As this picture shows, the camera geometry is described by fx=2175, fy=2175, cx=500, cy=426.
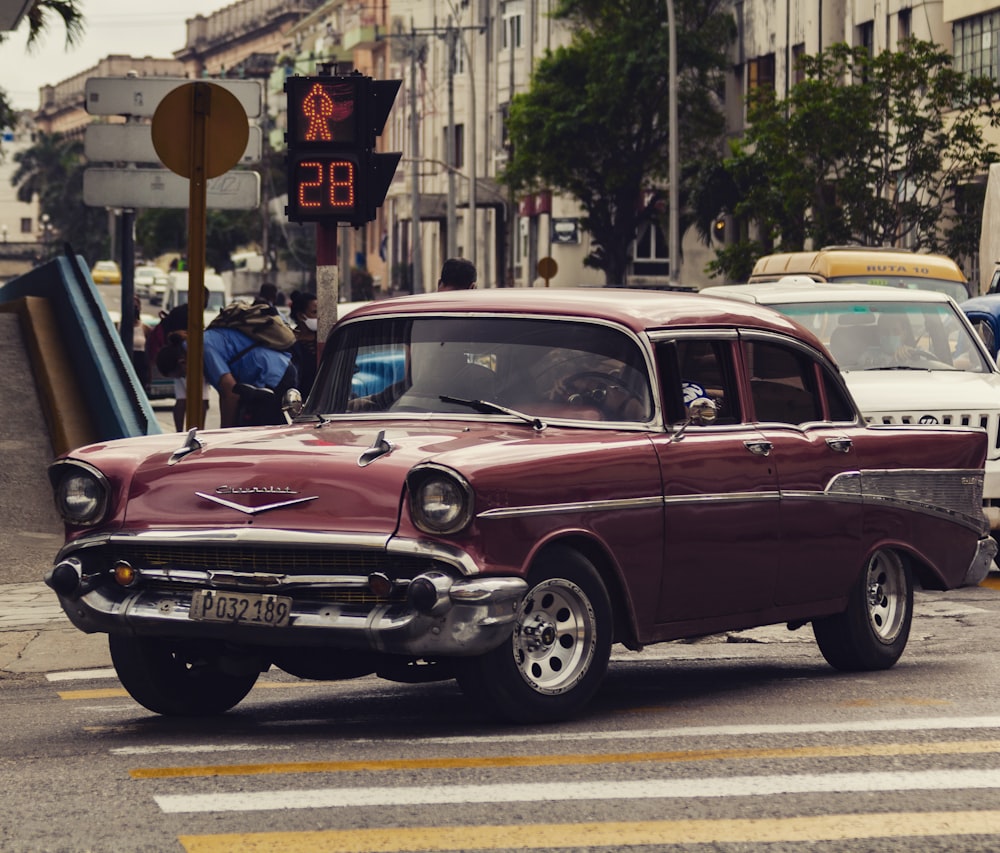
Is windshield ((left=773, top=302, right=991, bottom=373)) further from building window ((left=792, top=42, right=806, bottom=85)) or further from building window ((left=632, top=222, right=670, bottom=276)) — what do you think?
building window ((left=632, top=222, right=670, bottom=276))

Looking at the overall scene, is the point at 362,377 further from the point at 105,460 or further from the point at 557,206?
the point at 557,206

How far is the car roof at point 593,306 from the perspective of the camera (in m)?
8.42

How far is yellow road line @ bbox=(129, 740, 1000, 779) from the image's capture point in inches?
267

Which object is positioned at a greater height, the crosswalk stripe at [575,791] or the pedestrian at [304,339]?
the pedestrian at [304,339]

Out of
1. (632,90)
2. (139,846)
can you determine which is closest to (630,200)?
(632,90)

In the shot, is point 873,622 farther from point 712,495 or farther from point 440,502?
point 440,502

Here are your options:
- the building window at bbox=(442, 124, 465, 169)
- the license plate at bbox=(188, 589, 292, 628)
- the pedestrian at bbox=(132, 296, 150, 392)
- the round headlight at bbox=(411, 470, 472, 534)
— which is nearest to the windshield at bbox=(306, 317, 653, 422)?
the round headlight at bbox=(411, 470, 472, 534)

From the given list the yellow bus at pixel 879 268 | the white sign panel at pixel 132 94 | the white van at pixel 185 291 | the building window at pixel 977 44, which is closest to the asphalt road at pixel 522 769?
Result: the white sign panel at pixel 132 94

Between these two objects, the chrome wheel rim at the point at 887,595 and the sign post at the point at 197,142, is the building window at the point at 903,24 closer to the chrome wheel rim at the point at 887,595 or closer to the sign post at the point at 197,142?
the sign post at the point at 197,142

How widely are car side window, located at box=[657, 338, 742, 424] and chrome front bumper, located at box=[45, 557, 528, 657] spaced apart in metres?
1.43

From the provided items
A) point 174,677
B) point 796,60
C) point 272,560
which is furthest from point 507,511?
point 796,60

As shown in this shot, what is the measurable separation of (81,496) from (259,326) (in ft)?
23.1

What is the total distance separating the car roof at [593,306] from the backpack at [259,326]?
5838mm

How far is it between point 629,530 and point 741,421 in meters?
1.14
